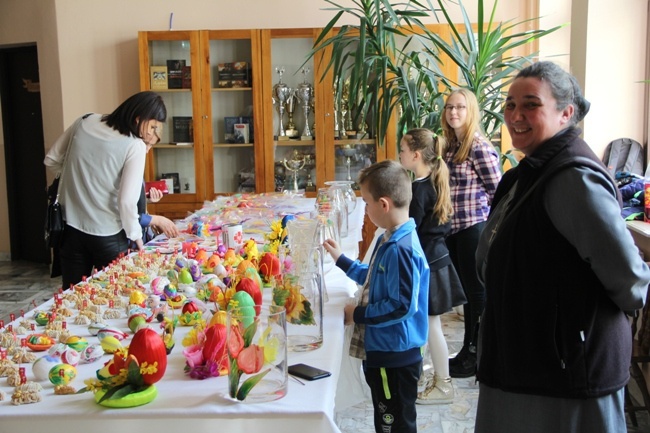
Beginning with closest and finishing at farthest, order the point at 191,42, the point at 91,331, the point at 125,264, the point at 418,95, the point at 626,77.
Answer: the point at 91,331, the point at 125,264, the point at 626,77, the point at 418,95, the point at 191,42

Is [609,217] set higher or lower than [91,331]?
higher

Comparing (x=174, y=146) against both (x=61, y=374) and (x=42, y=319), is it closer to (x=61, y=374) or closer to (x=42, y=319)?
(x=42, y=319)

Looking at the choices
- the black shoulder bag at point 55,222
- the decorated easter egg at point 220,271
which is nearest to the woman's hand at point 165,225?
the black shoulder bag at point 55,222

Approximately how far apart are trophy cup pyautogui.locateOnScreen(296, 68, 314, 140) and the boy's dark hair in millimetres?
3434

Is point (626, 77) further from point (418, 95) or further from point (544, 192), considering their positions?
point (544, 192)

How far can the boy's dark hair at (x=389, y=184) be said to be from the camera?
2.21 metres

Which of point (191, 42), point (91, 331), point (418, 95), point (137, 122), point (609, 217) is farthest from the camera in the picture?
point (191, 42)

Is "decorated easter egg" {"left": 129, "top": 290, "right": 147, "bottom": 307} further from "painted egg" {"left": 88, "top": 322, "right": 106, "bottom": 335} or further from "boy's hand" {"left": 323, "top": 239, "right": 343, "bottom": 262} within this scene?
"boy's hand" {"left": 323, "top": 239, "right": 343, "bottom": 262}

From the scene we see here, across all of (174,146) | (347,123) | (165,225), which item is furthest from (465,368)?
(174,146)

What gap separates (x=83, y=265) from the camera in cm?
305

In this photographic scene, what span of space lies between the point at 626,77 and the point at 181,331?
3382 mm

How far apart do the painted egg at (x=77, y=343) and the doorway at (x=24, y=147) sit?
5.35 meters

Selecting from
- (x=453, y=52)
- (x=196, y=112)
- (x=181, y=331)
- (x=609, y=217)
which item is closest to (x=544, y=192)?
(x=609, y=217)

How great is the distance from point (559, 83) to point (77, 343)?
125 cm
